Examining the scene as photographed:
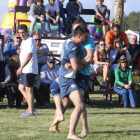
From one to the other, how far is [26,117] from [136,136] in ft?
8.61

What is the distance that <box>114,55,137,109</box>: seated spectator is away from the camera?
9.23 metres

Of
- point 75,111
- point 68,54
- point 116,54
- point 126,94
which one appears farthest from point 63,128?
point 116,54

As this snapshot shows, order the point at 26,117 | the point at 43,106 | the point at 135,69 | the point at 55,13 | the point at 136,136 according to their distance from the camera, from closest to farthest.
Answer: the point at 136,136
the point at 26,117
the point at 43,106
the point at 135,69
the point at 55,13

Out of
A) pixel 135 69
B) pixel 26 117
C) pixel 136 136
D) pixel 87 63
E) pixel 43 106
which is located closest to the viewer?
pixel 87 63

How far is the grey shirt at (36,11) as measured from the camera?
10883 mm

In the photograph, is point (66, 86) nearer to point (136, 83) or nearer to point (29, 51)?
point (29, 51)

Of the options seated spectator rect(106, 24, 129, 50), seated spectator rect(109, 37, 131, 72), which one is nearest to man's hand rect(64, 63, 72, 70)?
seated spectator rect(109, 37, 131, 72)

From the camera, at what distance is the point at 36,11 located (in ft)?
36.1

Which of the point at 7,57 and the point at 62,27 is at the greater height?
the point at 62,27

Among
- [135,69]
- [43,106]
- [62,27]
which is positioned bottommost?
[43,106]

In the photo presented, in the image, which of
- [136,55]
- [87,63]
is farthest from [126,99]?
[87,63]

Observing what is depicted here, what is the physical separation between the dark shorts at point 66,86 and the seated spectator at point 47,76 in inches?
174

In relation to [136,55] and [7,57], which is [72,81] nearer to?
[7,57]

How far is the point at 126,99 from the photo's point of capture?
9.25 m
